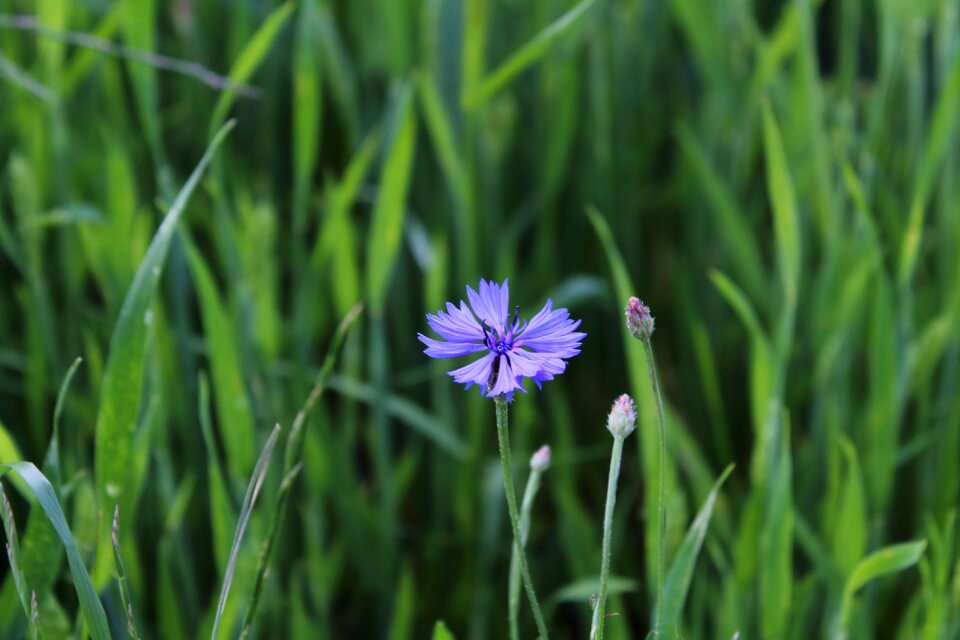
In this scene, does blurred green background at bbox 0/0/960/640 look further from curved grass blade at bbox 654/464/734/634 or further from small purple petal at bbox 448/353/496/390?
small purple petal at bbox 448/353/496/390

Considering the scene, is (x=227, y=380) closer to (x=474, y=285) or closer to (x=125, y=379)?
(x=125, y=379)

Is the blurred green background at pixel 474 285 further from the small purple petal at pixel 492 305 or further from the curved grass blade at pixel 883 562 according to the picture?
the small purple petal at pixel 492 305

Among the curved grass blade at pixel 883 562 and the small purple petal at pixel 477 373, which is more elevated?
the curved grass blade at pixel 883 562

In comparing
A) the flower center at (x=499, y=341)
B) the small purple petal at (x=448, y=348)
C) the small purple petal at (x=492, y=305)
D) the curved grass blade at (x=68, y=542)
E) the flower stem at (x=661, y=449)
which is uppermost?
the small purple petal at (x=492, y=305)

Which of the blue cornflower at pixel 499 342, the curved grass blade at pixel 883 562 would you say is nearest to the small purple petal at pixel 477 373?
the blue cornflower at pixel 499 342

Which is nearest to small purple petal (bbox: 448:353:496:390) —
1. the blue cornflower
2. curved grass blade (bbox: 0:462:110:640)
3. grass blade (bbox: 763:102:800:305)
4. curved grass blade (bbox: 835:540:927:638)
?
the blue cornflower

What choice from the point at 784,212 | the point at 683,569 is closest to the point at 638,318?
the point at 683,569
